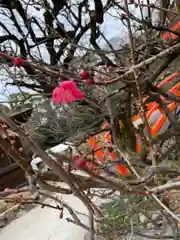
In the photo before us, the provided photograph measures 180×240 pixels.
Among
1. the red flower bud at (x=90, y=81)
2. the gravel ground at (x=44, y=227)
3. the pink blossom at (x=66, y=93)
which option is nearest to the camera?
the pink blossom at (x=66, y=93)

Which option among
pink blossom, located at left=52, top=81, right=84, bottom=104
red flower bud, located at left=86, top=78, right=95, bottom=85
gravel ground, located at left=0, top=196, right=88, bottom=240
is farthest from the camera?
gravel ground, located at left=0, top=196, right=88, bottom=240

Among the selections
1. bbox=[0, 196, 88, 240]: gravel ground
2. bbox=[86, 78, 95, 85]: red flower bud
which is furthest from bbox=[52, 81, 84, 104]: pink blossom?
bbox=[0, 196, 88, 240]: gravel ground

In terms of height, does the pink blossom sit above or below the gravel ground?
above

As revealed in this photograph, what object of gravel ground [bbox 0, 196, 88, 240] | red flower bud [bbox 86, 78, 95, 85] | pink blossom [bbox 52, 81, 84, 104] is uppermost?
pink blossom [bbox 52, 81, 84, 104]

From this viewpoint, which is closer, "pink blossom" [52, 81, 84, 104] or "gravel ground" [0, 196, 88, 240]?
"pink blossom" [52, 81, 84, 104]

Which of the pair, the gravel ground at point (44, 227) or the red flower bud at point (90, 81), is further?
the gravel ground at point (44, 227)

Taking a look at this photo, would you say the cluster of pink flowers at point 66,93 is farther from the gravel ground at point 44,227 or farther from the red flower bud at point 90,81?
the gravel ground at point 44,227

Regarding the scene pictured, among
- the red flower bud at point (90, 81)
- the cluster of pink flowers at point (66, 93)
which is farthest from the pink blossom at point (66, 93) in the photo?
the red flower bud at point (90, 81)

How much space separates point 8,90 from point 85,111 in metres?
1.15

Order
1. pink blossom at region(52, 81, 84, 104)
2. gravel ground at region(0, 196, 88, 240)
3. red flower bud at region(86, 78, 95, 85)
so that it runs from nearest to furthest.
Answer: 1. pink blossom at region(52, 81, 84, 104)
2. red flower bud at region(86, 78, 95, 85)
3. gravel ground at region(0, 196, 88, 240)

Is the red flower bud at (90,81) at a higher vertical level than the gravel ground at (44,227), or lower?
higher

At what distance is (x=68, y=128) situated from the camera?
159 cm

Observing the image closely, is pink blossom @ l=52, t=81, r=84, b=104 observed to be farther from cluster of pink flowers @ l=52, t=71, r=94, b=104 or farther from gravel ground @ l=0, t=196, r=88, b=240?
gravel ground @ l=0, t=196, r=88, b=240

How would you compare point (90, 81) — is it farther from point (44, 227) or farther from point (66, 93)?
point (44, 227)
